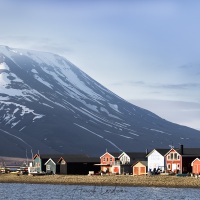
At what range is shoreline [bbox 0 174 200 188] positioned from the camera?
11269cm

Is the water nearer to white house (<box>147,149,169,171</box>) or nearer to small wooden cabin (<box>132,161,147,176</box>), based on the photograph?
white house (<box>147,149,169,171</box>)

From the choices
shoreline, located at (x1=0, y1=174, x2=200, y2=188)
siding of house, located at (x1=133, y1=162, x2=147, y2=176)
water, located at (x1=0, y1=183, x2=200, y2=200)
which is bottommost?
water, located at (x1=0, y1=183, x2=200, y2=200)

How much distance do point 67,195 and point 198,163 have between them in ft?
126

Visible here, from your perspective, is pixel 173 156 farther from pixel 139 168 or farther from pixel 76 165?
pixel 76 165

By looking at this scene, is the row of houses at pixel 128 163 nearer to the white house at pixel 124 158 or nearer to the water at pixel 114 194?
the white house at pixel 124 158

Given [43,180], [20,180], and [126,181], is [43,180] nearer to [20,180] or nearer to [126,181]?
[20,180]

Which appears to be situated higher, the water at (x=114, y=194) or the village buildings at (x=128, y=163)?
the village buildings at (x=128, y=163)

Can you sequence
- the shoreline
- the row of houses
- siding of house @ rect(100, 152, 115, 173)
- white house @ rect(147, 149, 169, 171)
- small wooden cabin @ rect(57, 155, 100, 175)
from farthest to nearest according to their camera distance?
siding of house @ rect(100, 152, 115, 173) < small wooden cabin @ rect(57, 155, 100, 175) < white house @ rect(147, 149, 169, 171) < the row of houses < the shoreline

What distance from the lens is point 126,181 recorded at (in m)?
121

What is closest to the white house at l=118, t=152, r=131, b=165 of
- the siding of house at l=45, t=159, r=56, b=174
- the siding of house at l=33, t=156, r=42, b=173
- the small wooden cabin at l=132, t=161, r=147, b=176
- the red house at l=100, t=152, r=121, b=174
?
Result: the red house at l=100, t=152, r=121, b=174

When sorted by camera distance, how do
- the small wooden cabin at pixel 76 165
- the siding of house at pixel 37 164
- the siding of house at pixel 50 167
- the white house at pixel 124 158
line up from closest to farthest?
the white house at pixel 124 158
the small wooden cabin at pixel 76 165
the siding of house at pixel 50 167
the siding of house at pixel 37 164

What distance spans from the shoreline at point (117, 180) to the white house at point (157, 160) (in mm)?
13528

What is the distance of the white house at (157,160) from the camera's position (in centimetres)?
13938

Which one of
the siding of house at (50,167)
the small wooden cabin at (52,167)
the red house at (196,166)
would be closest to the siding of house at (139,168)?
the red house at (196,166)
